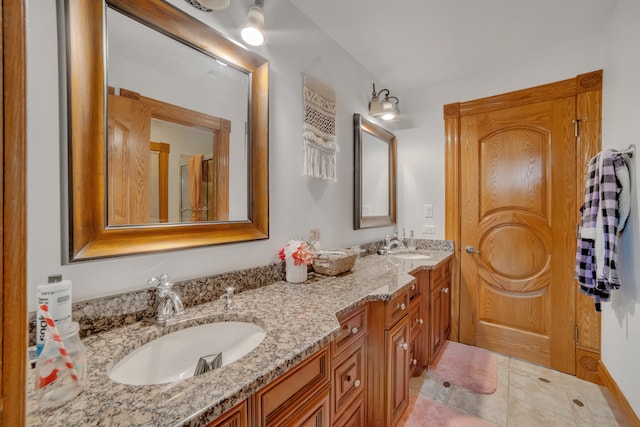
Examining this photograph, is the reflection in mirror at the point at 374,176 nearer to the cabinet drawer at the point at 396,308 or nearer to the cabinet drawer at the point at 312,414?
the cabinet drawer at the point at 396,308

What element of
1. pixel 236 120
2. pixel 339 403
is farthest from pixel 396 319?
pixel 236 120

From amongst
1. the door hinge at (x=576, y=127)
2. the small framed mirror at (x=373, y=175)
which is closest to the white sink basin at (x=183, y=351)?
the small framed mirror at (x=373, y=175)

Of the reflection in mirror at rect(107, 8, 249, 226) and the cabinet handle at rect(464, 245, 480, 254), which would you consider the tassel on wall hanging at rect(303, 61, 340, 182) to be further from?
the cabinet handle at rect(464, 245, 480, 254)

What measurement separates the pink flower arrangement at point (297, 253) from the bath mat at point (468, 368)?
57.3 inches

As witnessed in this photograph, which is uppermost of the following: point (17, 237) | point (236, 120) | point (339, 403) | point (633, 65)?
point (633, 65)

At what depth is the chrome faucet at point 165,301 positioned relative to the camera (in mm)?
900

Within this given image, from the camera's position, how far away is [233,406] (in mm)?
571

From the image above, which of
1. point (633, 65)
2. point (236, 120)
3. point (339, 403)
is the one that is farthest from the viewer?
point (633, 65)

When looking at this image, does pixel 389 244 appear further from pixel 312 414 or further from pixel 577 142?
pixel 312 414

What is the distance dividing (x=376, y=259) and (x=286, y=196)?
96 cm

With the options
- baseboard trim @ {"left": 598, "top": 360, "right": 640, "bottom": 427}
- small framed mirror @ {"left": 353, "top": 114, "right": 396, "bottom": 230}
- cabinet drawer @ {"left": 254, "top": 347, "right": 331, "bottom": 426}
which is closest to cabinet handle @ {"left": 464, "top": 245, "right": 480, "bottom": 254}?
small framed mirror @ {"left": 353, "top": 114, "right": 396, "bottom": 230}

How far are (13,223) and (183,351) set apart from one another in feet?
2.36

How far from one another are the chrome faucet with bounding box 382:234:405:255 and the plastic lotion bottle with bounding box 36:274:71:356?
2.05 metres

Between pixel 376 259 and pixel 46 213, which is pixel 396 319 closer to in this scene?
pixel 376 259
